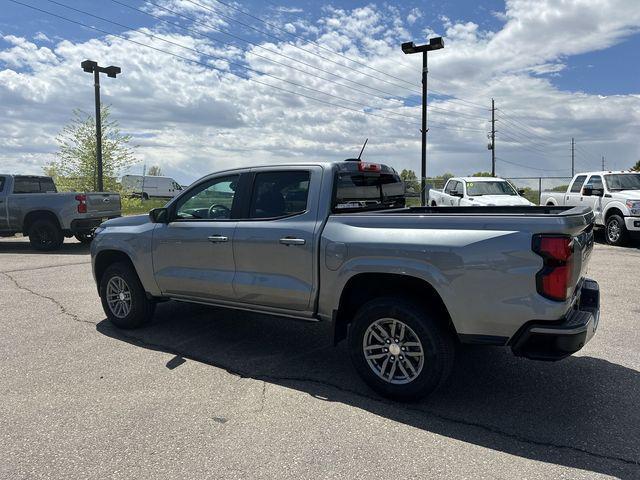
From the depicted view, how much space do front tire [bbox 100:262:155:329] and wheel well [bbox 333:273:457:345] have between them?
2.55m

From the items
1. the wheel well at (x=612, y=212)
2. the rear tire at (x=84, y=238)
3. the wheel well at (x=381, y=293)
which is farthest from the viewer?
the rear tire at (x=84, y=238)

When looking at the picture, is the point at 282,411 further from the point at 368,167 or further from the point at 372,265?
the point at 368,167

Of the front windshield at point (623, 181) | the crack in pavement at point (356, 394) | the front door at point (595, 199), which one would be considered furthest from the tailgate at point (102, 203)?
the front windshield at point (623, 181)

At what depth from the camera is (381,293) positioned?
3.97m

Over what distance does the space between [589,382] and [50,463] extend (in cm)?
392

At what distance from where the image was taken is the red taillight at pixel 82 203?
12.3 m

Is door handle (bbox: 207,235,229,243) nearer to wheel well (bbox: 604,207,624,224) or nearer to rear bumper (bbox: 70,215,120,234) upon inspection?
rear bumper (bbox: 70,215,120,234)

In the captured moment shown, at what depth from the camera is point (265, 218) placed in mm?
4539

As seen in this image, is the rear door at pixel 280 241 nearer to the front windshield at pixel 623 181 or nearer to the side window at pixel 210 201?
the side window at pixel 210 201

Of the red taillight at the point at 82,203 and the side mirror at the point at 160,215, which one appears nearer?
the side mirror at the point at 160,215

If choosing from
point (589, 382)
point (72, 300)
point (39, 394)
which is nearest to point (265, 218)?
point (39, 394)

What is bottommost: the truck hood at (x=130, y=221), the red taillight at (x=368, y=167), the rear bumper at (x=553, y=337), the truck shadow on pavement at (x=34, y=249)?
the truck shadow on pavement at (x=34, y=249)

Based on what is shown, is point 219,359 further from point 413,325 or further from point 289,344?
point 413,325

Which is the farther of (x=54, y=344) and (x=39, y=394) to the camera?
(x=54, y=344)
